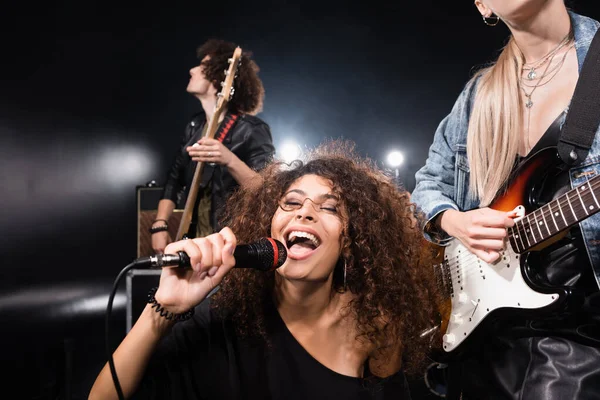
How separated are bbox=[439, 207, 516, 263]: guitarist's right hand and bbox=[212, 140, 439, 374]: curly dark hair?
227mm

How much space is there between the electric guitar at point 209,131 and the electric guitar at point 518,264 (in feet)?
6.06

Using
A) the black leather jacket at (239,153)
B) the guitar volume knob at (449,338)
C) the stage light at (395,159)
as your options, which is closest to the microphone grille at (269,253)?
the guitar volume knob at (449,338)

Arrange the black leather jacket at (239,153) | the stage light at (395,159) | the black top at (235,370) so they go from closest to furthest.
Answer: the black top at (235,370) < the black leather jacket at (239,153) < the stage light at (395,159)

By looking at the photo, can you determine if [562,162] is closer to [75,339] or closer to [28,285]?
[28,285]

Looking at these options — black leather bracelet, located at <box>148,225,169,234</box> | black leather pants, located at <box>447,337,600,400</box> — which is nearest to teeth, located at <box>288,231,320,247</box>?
black leather pants, located at <box>447,337,600,400</box>

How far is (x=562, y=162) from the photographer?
144cm

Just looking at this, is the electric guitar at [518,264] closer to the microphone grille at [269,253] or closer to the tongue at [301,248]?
the tongue at [301,248]

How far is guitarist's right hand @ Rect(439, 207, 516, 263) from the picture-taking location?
1527mm

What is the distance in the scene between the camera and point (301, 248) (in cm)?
149

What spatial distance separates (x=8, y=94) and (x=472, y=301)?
8.23ft

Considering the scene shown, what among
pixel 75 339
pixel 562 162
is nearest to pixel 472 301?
pixel 562 162

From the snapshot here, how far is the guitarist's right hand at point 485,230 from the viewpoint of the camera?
153cm

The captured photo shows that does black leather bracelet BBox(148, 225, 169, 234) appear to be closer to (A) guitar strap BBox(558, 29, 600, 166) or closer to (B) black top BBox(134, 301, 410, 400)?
(B) black top BBox(134, 301, 410, 400)

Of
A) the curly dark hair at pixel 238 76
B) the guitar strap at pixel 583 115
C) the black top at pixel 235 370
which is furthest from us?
the curly dark hair at pixel 238 76
